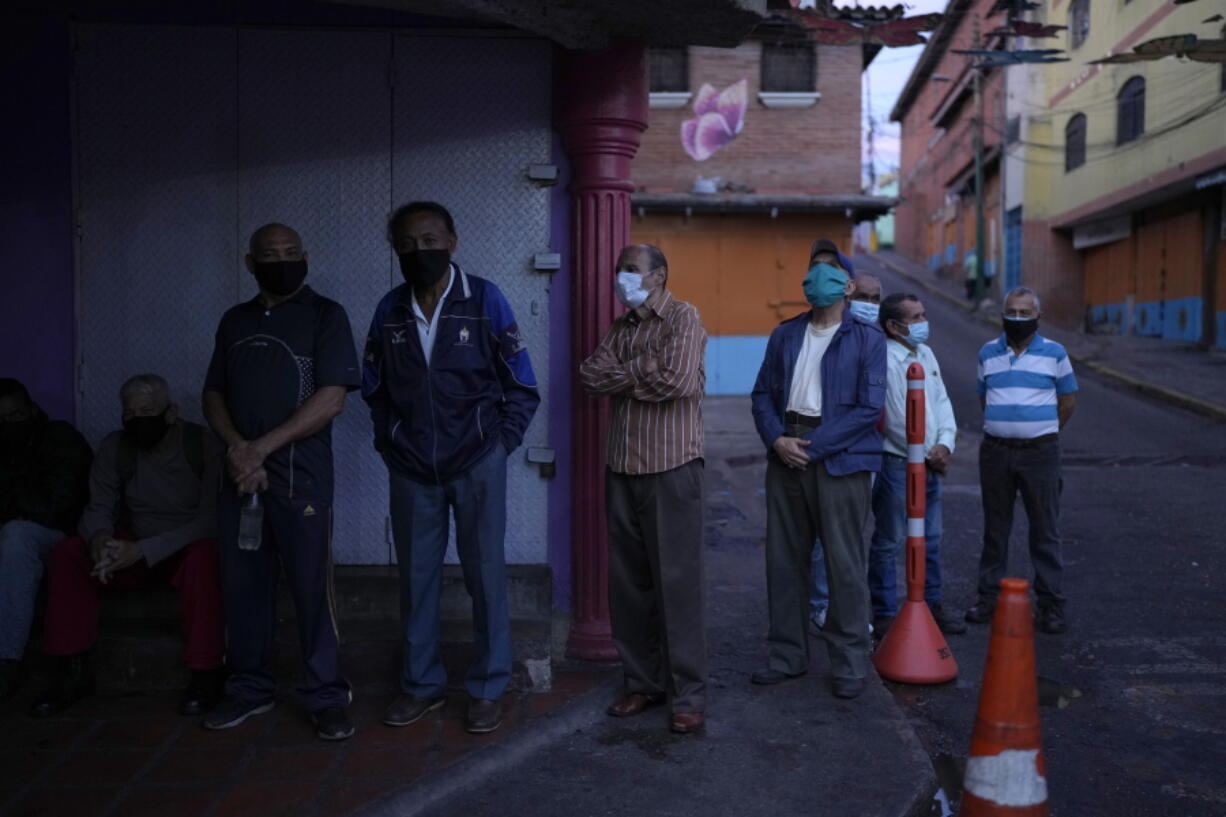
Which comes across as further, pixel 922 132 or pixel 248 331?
pixel 922 132

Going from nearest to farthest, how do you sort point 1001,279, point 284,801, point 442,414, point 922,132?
point 284,801 → point 442,414 → point 1001,279 → point 922,132

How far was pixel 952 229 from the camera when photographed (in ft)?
126

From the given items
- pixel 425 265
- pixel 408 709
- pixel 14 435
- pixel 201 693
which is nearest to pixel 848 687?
pixel 408 709

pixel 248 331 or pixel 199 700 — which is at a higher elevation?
pixel 248 331

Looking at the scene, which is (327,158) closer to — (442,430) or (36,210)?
(36,210)

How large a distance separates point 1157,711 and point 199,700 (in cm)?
406

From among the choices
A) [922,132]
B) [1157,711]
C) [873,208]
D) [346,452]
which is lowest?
[1157,711]

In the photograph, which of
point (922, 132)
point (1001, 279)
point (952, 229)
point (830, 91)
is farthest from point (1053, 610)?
point (922, 132)

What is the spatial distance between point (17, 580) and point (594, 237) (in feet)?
9.29

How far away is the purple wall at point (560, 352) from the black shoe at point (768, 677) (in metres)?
1.11

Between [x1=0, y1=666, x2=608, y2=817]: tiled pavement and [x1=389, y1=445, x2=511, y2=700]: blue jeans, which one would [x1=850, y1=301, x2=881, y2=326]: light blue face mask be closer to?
[x1=389, y1=445, x2=511, y2=700]: blue jeans

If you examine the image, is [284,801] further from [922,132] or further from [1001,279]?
[922,132]

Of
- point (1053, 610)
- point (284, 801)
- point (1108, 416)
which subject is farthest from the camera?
point (1108, 416)

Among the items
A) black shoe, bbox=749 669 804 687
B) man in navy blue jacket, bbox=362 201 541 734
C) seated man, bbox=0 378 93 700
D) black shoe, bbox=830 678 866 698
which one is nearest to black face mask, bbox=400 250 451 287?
man in navy blue jacket, bbox=362 201 541 734
